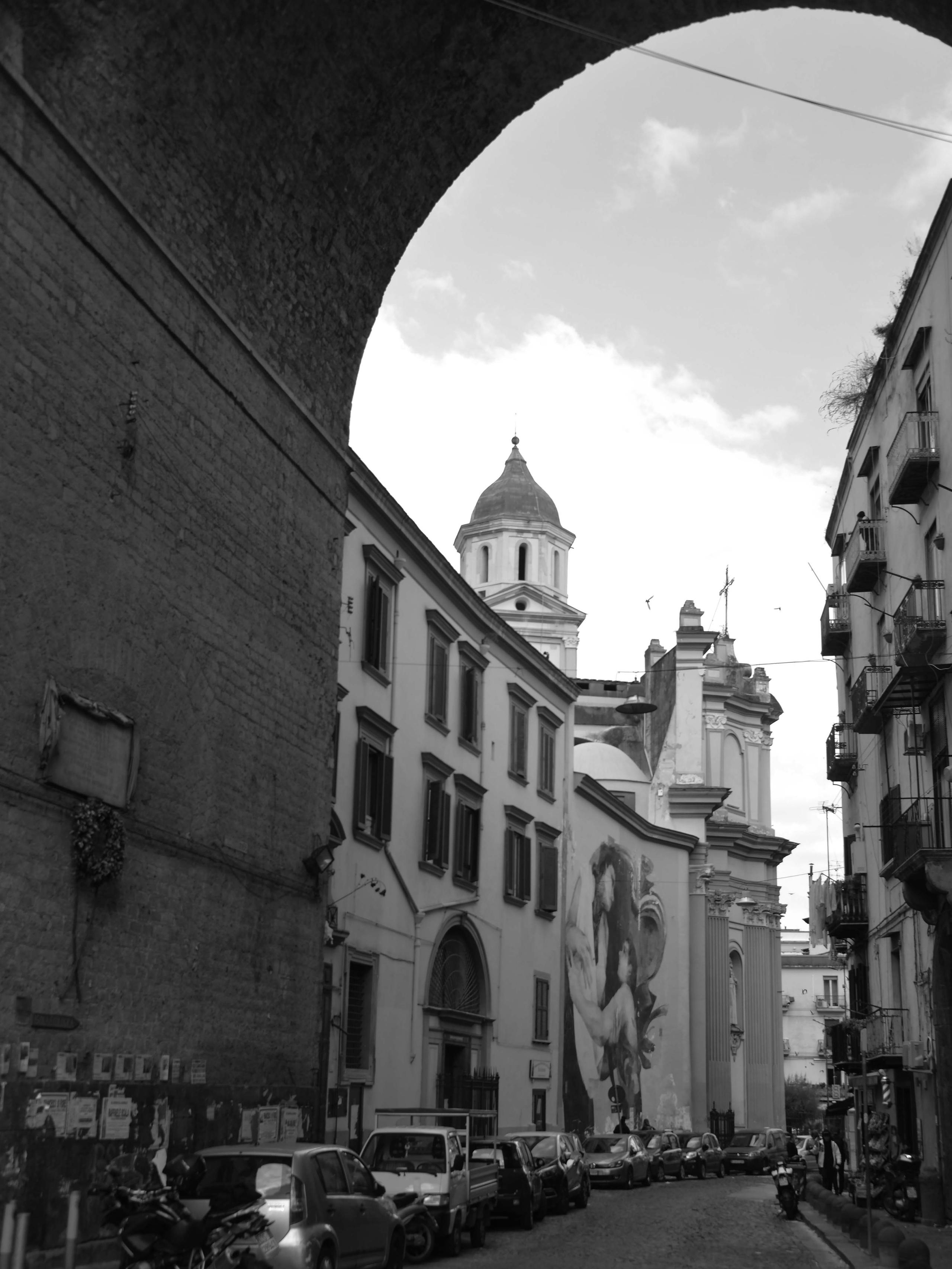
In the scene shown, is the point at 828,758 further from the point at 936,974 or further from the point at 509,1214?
the point at 509,1214

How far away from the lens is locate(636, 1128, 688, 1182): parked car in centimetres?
3675

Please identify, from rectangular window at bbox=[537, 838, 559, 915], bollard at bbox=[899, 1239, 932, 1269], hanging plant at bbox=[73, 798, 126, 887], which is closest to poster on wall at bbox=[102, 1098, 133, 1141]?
Result: hanging plant at bbox=[73, 798, 126, 887]

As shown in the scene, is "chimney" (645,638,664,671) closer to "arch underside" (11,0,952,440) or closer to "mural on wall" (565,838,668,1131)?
"mural on wall" (565,838,668,1131)

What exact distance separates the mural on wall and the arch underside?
23.7 metres

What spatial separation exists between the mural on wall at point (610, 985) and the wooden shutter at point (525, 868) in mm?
3792

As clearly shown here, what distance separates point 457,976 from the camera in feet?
100

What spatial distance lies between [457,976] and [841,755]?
28.1 feet

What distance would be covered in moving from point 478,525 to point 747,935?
21.3 m

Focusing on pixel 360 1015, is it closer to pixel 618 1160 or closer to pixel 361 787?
pixel 361 787

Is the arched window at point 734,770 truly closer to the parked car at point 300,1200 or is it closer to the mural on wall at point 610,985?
the mural on wall at point 610,985

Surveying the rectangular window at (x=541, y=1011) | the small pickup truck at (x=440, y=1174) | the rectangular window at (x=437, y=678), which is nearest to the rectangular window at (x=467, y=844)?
the rectangular window at (x=437, y=678)

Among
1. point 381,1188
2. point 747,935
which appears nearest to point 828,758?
point 381,1188

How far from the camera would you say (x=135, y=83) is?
1335cm

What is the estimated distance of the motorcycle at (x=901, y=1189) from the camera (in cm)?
2142
